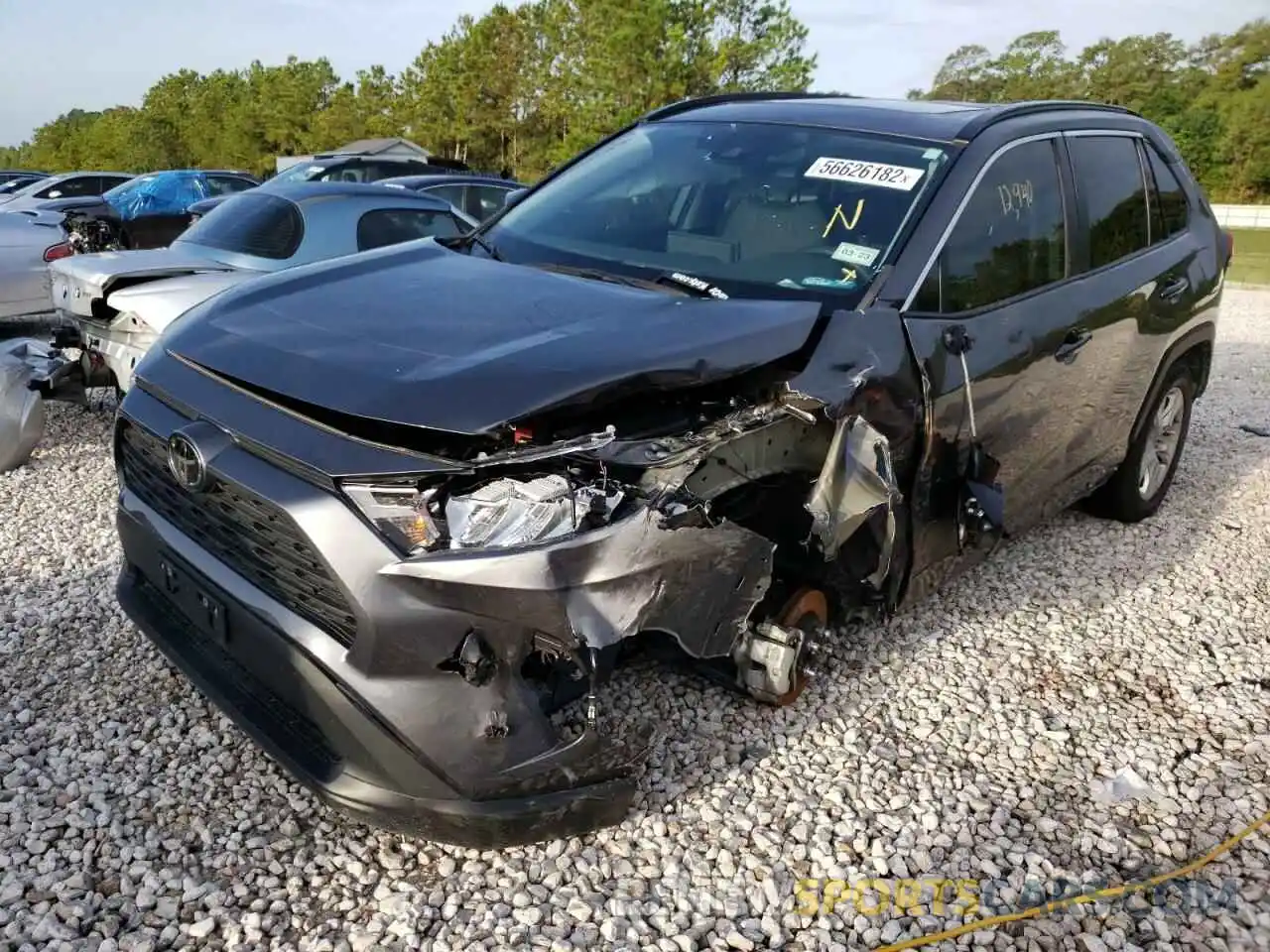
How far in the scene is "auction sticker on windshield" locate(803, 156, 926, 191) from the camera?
3.41 metres

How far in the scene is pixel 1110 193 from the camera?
14.5ft

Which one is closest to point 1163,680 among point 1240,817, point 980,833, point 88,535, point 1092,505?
point 1240,817

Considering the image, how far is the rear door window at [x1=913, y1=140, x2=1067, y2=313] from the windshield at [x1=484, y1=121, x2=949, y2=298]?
0.66 ft

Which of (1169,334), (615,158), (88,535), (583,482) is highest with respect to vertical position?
(615,158)

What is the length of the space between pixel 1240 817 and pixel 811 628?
1.41 meters

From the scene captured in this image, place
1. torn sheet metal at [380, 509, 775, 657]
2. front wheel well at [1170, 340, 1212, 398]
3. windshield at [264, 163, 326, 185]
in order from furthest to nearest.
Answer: windshield at [264, 163, 326, 185], front wheel well at [1170, 340, 1212, 398], torn sheet metal at [380, 509, 775, 657]

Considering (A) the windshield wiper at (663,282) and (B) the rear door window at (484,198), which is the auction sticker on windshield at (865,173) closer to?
(A) the windshield wiper at (663,282)

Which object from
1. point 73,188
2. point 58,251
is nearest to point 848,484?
point 58,251

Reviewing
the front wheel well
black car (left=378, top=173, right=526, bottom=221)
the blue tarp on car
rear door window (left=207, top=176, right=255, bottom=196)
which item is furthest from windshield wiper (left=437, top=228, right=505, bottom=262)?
rear door window (left=207, top=176, right=255, bottom=196)

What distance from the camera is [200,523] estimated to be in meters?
2.64

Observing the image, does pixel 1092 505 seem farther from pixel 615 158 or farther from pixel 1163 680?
pixel 615 158

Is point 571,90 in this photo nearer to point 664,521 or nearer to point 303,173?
point 303,173

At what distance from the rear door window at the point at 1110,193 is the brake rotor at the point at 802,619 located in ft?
6.66

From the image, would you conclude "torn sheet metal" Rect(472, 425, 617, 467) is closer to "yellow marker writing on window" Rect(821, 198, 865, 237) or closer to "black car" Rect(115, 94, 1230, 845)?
"black car" Rect(115, 94, 1230, 845)
